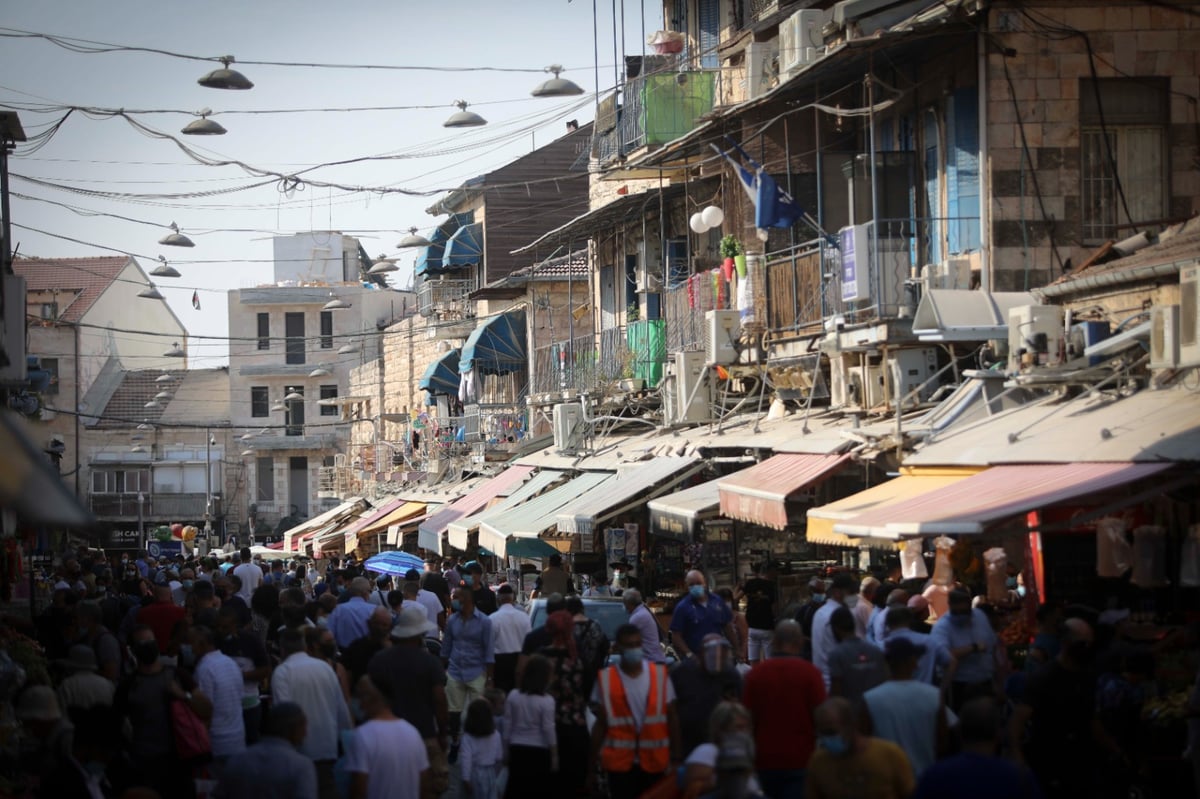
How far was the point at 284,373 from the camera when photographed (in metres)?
73.6

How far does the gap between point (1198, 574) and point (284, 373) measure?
64.8 meters

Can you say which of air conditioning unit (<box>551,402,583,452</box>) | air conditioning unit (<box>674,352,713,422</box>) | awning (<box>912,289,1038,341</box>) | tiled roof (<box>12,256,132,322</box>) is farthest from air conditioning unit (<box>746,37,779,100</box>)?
tiled roof (<box>12,256,132,322</box>)

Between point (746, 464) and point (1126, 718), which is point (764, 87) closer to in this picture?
point (746, 464)

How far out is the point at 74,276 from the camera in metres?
71.8

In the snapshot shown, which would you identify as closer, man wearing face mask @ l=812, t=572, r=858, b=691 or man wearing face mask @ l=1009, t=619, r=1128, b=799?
man wearing face mask @ l=1009, t=619, r=1128, b=799

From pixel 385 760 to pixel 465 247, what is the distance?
37.2m

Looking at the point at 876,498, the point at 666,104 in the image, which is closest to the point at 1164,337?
the point at 876,498

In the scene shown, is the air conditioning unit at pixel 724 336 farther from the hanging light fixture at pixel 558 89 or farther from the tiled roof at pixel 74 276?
the tiled roof at pixel 74 276

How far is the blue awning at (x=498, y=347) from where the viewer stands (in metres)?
39.3

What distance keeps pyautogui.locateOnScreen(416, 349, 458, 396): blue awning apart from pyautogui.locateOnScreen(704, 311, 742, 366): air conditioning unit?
2203 cm

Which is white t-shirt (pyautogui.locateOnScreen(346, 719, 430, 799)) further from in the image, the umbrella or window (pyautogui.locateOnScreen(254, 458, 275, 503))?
window (pyautogui.locateOnScreen(254, 458, 275, 503))

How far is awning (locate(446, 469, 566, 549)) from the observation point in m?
24.5

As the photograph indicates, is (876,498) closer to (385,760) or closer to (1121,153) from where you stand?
(1121,153)

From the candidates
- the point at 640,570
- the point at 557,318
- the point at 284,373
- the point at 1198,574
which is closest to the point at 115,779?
the point at 1198,574
